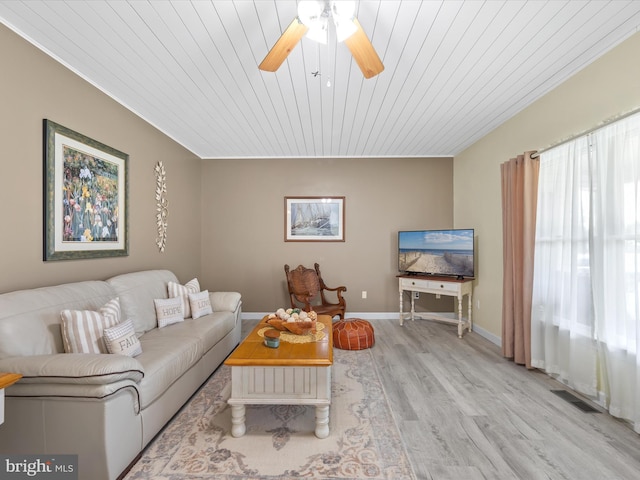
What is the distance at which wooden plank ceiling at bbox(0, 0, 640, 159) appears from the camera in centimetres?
170

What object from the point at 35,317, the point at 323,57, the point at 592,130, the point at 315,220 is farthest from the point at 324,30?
the point at 315,220

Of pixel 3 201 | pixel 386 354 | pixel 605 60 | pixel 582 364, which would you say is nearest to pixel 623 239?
pixel 582 364

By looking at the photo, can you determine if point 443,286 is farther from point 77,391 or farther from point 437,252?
point 77,391

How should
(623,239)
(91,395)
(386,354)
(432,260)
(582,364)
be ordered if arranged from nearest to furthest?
(91,395), (623,239), (582,364), (386,354), (432,260)

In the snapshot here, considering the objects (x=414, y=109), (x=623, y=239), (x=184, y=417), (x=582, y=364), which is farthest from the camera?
(x=414, y=109)

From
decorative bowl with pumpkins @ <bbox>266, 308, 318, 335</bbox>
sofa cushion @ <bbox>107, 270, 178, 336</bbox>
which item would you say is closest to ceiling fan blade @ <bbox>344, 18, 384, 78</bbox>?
decorative bowl with pumpkins @ <bbox>266, 308, 318, 335</bbox>

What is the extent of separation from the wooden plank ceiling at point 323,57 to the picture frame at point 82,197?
0.59m

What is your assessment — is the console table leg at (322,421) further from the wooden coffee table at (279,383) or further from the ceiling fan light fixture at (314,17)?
the ceiling fan light fixture at (314,17)

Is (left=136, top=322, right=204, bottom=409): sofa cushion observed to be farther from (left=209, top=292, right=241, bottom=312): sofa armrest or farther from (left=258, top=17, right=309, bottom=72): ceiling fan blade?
(left=258, top=17, right=309, bottom=72): ceiling fan blade

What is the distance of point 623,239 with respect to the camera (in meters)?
1.96

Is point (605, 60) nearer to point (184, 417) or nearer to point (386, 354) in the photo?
point (386, 354)

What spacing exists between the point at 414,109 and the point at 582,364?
8.81ft

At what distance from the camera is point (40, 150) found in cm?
208

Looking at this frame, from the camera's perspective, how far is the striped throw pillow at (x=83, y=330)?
70.1 inches
